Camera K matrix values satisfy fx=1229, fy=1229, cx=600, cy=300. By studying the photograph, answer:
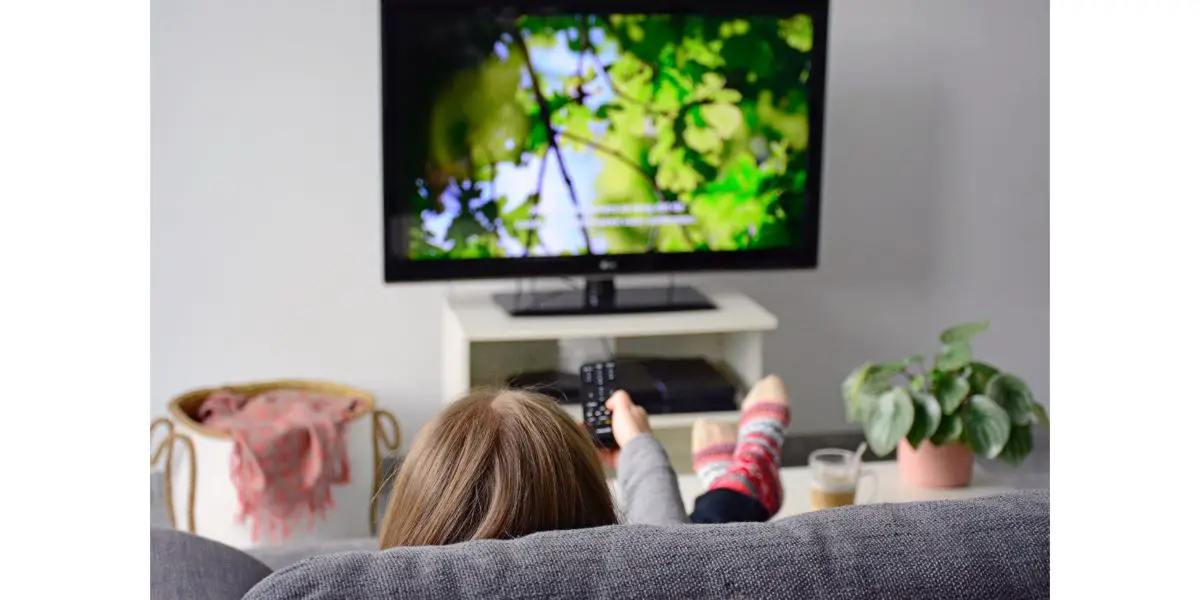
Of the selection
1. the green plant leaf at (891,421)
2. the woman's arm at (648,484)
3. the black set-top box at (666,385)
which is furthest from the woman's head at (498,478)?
the black set-top box at (666,385)

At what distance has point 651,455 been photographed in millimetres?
1705

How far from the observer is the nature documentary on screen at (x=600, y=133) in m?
3.05

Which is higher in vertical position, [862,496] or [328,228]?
[328,228]

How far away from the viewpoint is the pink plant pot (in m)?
2.29

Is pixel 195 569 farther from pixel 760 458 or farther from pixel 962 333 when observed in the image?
pixel 962 333

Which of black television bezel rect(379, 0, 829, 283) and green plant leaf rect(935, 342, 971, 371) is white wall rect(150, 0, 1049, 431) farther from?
green plant leaf rect(935, 342, 971, 371)

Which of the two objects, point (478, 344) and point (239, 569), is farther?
point (478, 344)

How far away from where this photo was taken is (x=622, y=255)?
3.23m

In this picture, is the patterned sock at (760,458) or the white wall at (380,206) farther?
the white wall at (380,206)

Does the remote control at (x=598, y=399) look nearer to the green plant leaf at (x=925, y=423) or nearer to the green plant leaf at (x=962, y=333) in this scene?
the green plant leaf at (x=925, y=423)
